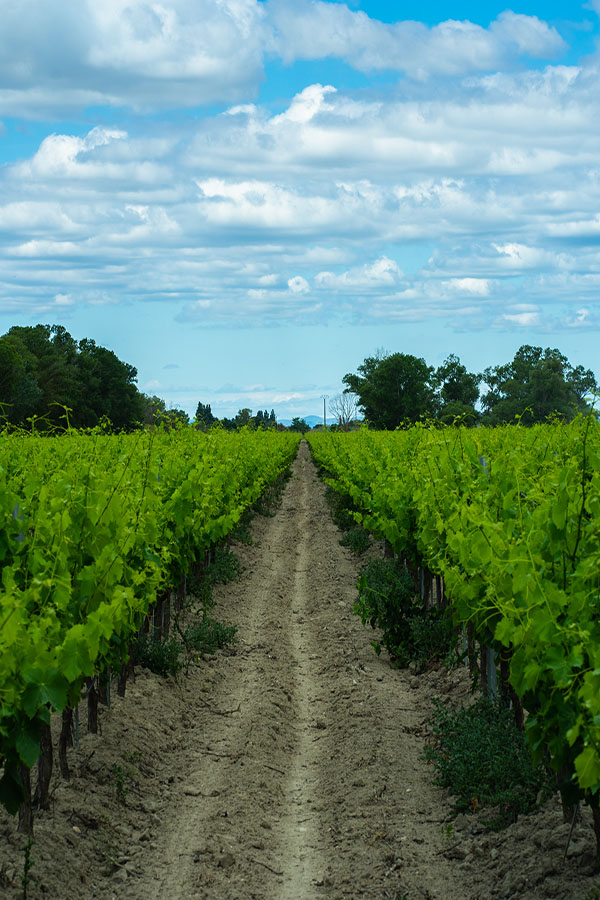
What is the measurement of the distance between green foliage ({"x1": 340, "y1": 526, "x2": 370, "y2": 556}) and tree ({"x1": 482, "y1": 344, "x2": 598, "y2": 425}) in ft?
128

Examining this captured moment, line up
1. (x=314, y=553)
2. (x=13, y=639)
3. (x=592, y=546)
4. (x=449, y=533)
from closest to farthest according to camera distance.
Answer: (x=13, y=639), (x=592, y=546), (x=449, y=533), (x=314, y=553)

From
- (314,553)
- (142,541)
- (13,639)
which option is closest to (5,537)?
(142,541)

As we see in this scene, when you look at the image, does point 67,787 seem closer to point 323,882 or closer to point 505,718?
point 323,882

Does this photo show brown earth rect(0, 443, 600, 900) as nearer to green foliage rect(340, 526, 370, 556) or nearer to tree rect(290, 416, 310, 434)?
green foliage rect(340, 526, 370, 556)

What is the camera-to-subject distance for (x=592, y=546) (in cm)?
448

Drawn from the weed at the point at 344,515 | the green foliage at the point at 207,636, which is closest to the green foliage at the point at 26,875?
the green foliage at the point at 207,636

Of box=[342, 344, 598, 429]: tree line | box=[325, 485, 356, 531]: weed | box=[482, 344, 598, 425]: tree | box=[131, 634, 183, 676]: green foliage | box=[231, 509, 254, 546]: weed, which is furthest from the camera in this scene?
box=[342, 344, 598, 429]: tree line

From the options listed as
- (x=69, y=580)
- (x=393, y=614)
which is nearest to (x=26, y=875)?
(x=69, y=580)

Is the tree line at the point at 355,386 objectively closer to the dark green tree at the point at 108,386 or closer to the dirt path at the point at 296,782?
the dark green tree at the point at 108,386

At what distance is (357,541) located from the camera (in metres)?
16.2

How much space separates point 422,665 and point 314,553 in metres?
8.39

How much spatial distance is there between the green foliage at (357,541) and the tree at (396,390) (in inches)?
2844

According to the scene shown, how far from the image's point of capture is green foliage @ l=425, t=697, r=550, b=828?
5254 millimetres

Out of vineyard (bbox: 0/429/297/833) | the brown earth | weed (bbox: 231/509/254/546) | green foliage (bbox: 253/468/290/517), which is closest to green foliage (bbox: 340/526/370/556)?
weed (bbox: 231/509/254/546)
